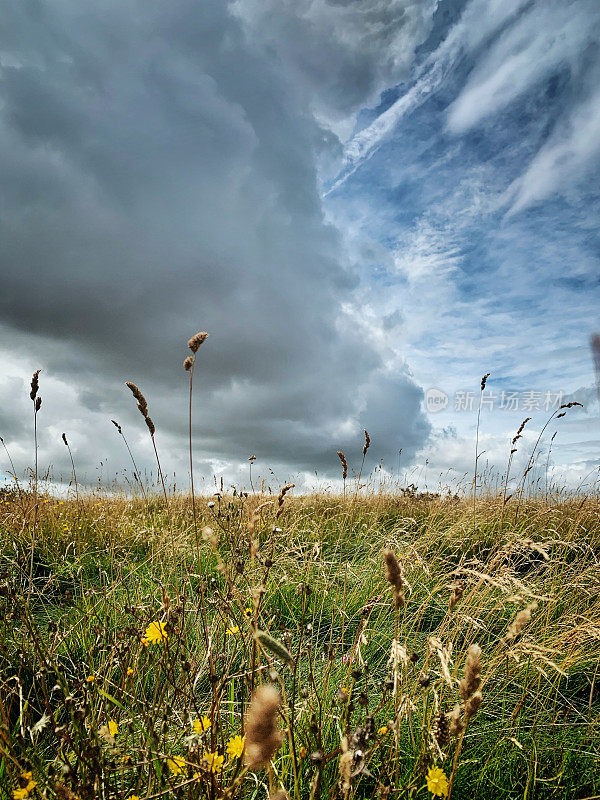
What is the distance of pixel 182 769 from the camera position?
136 centimetres

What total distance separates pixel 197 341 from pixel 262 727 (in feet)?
4.50

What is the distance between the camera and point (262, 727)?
53 cm

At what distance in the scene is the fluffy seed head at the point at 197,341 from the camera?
1.72 meters

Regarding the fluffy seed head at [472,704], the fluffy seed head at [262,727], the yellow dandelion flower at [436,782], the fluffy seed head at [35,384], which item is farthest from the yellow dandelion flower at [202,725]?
the fluffy seed head at [35,384]

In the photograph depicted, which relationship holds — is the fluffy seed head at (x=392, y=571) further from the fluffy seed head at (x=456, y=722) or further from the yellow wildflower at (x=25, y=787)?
the yellow wildflower at (x=25, y=787)

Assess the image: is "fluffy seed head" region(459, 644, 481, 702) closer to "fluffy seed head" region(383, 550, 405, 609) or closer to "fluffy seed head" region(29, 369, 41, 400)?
"fluffy seed head" region(383, 550, 405, 609)

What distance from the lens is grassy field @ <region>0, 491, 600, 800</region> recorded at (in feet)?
4.06

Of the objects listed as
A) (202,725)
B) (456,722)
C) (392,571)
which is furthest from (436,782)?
(392,571)

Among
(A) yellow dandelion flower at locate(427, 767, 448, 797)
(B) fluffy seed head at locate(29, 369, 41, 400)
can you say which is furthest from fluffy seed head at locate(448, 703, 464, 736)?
(B) fluffy seed head at locate(29, 369, 41, 400)

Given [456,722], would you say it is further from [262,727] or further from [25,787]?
[25,787]

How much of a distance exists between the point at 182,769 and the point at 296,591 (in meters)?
2.52

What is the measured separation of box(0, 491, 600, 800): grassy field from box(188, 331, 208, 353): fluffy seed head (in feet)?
2.05

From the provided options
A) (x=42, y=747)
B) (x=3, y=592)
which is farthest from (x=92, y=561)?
(x=3, y=592)

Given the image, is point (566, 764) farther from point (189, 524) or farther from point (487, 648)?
point (189, 524)
